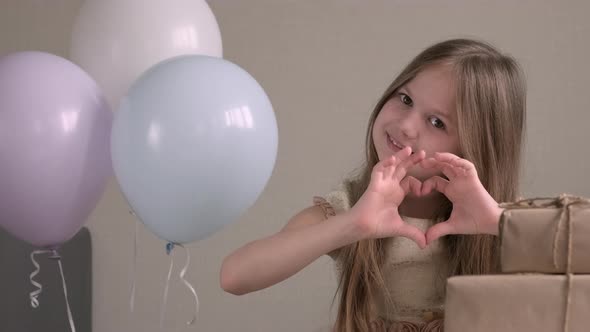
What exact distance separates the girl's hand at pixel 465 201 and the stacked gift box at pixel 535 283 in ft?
1.37

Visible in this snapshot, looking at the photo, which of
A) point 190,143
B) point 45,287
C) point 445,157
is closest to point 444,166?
point 445,157

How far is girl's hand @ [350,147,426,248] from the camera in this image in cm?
151

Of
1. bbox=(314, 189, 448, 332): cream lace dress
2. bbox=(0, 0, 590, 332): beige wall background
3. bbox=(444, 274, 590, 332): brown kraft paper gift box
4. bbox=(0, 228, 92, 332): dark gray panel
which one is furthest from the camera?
bbox=(0, 0, 590, 332): beige wall background

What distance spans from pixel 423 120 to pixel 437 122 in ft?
0.12

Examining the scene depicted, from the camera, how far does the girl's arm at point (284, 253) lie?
1.54 m

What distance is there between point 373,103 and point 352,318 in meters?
1.44

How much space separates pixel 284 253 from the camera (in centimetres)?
162

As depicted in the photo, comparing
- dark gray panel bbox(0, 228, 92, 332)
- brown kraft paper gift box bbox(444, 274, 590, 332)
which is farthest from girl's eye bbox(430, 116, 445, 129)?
dark gray panel bbox(0, 228, 92, 332)

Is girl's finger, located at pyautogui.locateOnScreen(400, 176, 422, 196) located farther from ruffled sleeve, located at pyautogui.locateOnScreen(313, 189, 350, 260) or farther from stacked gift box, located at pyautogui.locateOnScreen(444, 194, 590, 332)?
stacked gift box, located at pyautogui.locateOnScreen(444, 194, 590, 332)

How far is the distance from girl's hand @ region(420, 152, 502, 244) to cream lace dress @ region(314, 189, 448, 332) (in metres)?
0.29

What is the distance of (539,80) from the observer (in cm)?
311

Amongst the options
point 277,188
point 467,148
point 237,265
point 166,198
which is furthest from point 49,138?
point 277,188

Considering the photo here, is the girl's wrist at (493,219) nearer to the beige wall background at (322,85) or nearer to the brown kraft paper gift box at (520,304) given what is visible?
the brown kraft paper gift box at (520,304)

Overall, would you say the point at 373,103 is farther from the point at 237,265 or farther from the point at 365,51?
the point at 237,265
